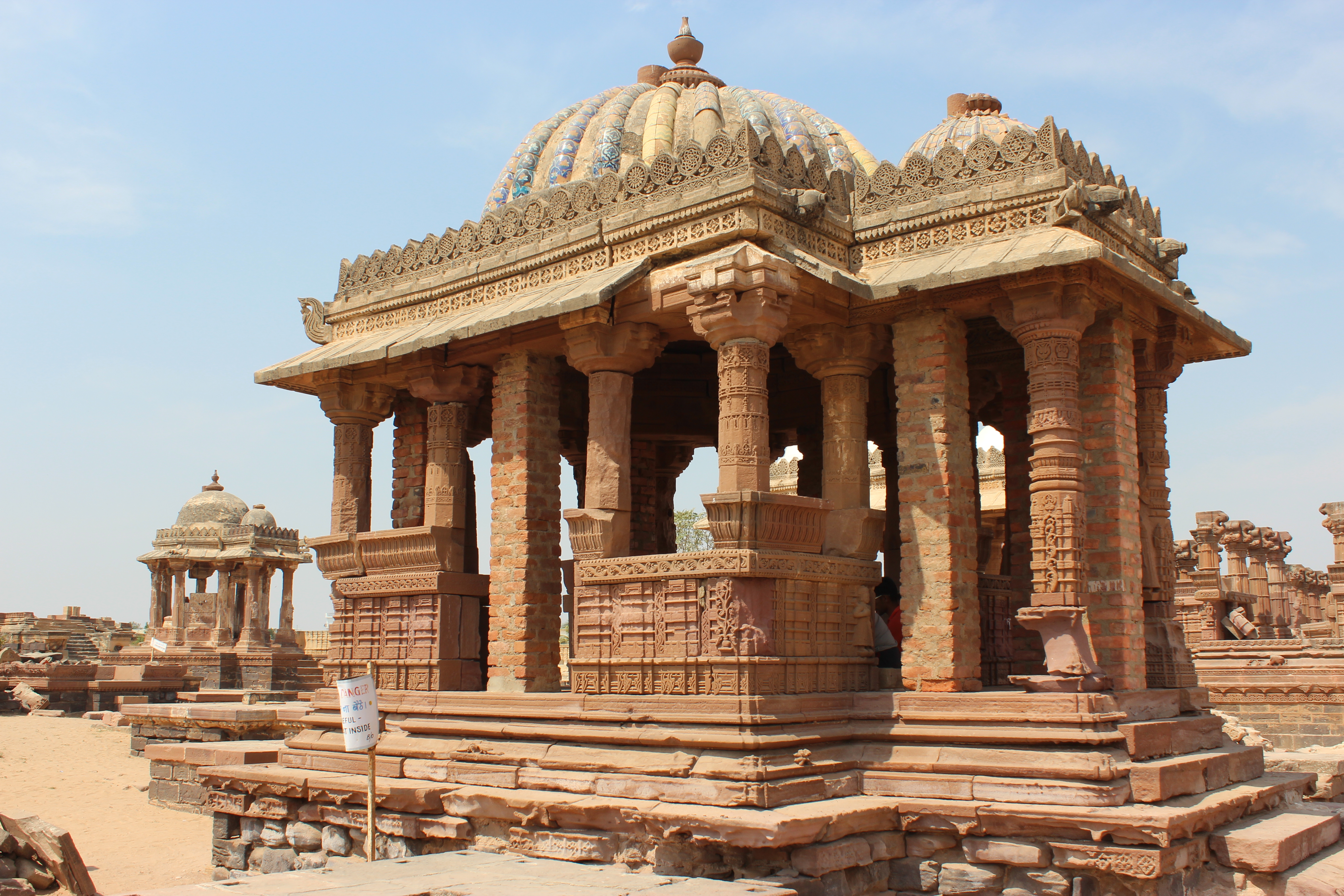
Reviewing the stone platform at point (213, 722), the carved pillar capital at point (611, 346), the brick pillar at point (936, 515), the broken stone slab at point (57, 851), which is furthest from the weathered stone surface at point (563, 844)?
the stone platform at point (213, 722)

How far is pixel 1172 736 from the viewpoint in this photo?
7.79 metres

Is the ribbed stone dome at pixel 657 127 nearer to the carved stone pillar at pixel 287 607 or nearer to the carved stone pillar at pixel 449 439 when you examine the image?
the carved stone pillar at pixel 449 439

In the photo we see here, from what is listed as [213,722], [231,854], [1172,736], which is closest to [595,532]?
[1172,736]

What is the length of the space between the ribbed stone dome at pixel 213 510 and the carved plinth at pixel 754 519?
31.0m

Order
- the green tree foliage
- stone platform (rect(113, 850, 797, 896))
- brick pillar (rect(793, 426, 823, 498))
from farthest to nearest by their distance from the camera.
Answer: the green tree foliage < brick pillar (rect(793, 426, 823, 498)) < stone platform (rect(113, 850, 797, 896))

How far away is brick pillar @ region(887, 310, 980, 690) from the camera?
310 inches

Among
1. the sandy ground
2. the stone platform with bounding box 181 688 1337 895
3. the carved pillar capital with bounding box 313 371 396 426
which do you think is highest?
the carved pillar capital with bounding box 313 371 396 426

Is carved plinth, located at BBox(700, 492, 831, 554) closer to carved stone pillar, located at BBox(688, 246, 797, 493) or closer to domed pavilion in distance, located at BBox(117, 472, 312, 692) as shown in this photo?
carved stone pillar, located at BBox(688, 246, 797, 493)

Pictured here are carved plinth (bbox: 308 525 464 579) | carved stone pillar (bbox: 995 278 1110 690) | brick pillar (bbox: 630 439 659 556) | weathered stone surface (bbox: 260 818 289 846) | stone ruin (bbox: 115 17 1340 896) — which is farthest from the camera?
brick pillar (bbox: 630 439 659 556)

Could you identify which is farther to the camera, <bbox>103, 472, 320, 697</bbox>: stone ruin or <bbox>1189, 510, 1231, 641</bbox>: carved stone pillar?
<bbox>103, 472, 320, 697</bbox>: stone ruin

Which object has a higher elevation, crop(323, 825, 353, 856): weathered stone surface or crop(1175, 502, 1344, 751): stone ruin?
crop(1175, 502, 1344, 751): stone ruin

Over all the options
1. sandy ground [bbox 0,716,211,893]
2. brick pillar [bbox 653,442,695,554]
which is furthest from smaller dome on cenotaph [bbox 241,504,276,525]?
brick pillar [bbox 653,442,695,554]

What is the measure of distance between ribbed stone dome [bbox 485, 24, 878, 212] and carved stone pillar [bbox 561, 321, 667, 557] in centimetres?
288

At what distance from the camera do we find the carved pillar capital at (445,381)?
396 inches
